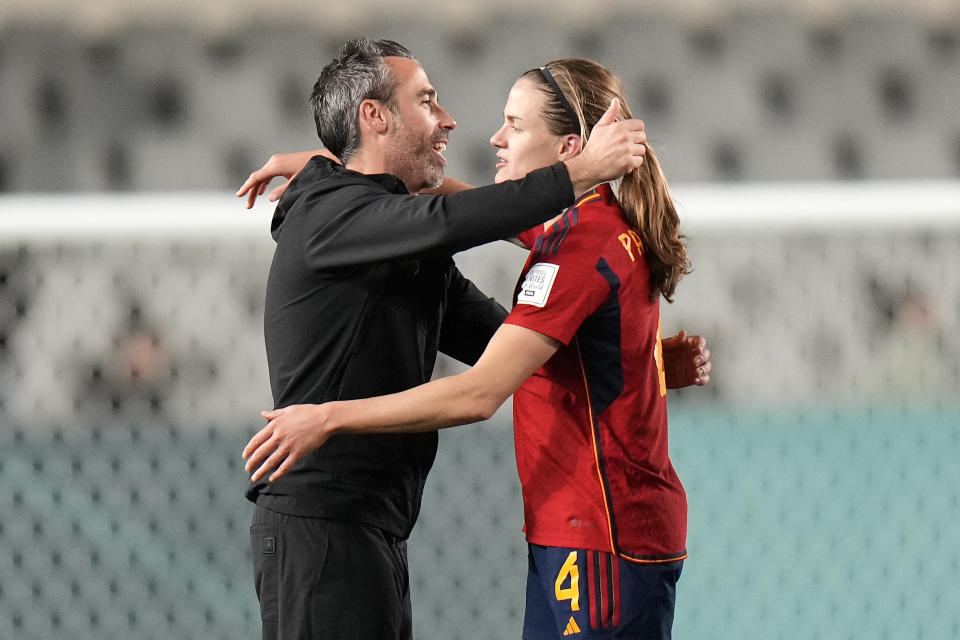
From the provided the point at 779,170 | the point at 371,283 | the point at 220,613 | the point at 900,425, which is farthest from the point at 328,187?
the point at 779,170

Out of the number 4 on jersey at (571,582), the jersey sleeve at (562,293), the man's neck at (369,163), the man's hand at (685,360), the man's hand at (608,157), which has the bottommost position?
the number 4 on jersey at (571,582)

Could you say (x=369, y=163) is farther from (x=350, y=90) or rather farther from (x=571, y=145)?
(x=571, y=145)

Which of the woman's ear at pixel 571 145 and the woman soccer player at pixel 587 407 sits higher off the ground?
the woman's ear at pixel 571 145

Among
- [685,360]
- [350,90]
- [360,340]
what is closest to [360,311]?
[360,340]

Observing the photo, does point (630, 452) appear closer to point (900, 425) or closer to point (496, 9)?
point (900, 425)

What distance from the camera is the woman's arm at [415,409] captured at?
1.72 meters

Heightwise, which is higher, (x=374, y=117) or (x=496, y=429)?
(x=374, y=117)

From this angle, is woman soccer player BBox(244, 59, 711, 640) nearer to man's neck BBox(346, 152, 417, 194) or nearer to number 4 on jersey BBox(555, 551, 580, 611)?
number 4 on jersey BBox(555, 551, 580, 611)

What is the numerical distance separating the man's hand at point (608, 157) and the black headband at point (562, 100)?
0.20 metres

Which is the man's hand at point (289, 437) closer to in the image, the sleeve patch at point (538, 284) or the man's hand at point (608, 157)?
the sleeve patch at point (538, 284)

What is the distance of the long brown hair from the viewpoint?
197cm

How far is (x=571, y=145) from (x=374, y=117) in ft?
1.36

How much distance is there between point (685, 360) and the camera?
91.1 inches

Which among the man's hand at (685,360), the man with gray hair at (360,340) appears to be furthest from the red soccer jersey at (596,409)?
the man's hand at (685,360)
